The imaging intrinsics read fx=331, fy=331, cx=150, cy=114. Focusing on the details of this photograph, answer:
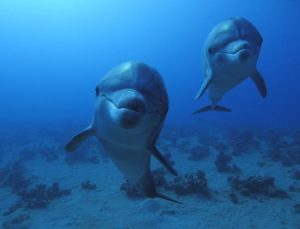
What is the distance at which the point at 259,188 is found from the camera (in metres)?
9.64

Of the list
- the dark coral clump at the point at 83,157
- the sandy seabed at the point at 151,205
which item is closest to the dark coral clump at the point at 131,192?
the sandy seabed at the point at 151,205

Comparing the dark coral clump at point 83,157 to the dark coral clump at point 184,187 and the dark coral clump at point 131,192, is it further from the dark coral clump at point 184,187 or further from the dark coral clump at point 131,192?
the dark coral clump at point 184,187

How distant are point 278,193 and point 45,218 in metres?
6.61

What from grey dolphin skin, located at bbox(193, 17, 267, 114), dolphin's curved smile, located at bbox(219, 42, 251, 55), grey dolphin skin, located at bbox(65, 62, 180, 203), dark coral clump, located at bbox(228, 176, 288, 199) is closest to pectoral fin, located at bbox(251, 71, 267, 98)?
grey dolphin skin, located at bbox(193, 17, 267, 114)

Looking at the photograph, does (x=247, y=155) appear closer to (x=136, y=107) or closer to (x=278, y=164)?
(x=278, y=164)

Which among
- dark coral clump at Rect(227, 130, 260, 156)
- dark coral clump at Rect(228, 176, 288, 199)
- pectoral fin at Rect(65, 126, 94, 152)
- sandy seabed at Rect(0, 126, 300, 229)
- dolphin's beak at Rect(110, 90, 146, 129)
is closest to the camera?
dolphin's beak at Rect(110, 90, 146, 129)

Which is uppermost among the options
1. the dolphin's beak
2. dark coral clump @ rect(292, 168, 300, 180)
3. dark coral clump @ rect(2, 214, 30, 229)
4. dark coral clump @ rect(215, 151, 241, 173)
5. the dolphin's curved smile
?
dark coral clump @ rect(215, 151, 241, 173)

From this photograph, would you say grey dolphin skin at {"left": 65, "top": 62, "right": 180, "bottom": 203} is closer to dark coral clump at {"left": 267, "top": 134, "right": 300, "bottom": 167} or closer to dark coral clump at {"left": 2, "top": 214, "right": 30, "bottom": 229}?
dark coral clump at {"left": 2, "top": 214, "right": 30, "bottom": 229}

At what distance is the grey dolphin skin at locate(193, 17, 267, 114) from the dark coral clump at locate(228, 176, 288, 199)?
5762 millimetres

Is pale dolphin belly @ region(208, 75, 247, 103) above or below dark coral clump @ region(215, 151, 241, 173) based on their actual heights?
below

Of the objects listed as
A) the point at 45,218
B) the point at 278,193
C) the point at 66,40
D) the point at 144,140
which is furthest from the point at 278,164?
the point at 66,40

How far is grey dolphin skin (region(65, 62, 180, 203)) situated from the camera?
2.54 meters

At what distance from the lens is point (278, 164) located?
44.0 feet

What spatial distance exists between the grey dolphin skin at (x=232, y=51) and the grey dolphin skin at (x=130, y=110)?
1.40 m
